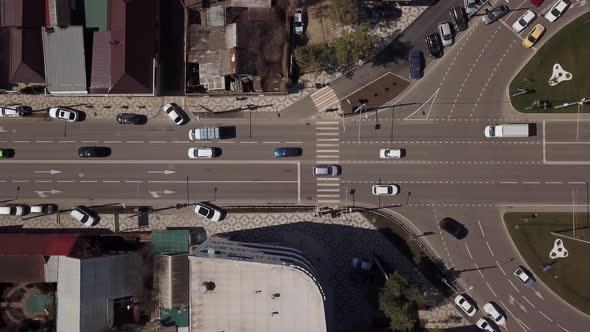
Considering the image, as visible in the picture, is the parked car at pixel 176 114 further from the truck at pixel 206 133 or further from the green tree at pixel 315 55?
the green tree at pixel 315 55

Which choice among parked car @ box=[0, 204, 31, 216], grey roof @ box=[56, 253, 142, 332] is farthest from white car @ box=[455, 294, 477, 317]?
parked car @ box=[0, 204, 31, 216]

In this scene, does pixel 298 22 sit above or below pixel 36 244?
above

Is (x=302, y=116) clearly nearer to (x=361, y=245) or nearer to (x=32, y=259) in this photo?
(x=361, y=245)

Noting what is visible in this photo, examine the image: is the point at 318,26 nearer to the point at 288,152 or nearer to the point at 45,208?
the point at 288,152

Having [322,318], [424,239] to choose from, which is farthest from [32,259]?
[424,239]

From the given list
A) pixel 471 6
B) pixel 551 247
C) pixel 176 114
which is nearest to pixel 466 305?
pixel 551 247

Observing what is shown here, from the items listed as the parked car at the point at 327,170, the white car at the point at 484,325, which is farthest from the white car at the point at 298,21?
the white car at the point at 484,325
